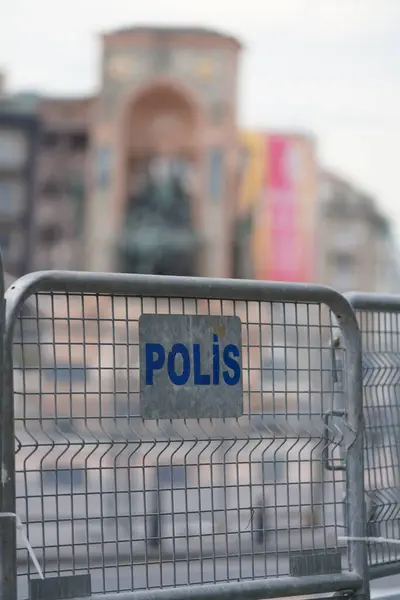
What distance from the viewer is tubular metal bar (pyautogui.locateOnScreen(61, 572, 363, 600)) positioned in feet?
13.9

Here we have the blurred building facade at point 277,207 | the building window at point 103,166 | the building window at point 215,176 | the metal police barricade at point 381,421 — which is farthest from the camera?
the blurred building facade at point 277,207

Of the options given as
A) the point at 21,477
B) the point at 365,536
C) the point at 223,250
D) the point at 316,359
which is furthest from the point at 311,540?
the point at 223,250

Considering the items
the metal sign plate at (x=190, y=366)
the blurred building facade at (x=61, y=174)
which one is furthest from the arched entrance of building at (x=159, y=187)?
the metal sign plate at (x=190, y=366)

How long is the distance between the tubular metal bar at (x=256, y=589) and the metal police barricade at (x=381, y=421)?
0.82 feet

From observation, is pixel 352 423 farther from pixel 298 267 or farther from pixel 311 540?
pixel 298 267

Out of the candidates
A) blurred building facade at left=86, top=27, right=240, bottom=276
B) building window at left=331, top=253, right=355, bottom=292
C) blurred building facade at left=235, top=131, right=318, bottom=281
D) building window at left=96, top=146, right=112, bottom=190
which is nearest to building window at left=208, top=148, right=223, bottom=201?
blurred building facade at left=86, top=27, right=240, bottom=276

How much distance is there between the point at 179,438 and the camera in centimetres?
443

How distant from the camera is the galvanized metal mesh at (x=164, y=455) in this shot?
4.13m

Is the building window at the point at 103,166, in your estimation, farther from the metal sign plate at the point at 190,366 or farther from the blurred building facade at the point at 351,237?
the metal sign plate at the point at 190,366

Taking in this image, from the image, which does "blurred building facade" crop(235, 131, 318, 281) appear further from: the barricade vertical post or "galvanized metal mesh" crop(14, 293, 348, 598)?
the barricade vertical post

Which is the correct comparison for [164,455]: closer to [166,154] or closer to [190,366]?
[190,366]

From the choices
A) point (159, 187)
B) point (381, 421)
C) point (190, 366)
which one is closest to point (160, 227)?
point (159, 187)

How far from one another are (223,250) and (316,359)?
80200 millimetres

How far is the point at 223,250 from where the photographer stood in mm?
85000
